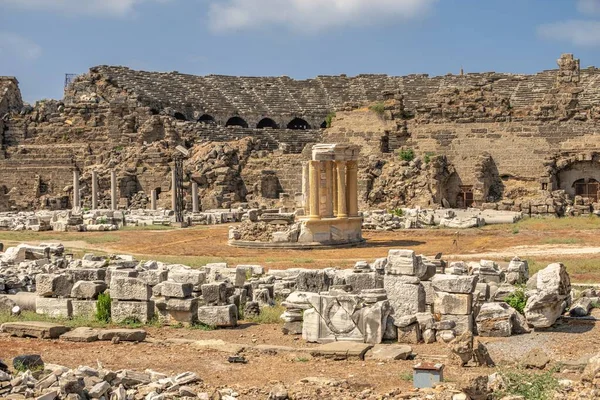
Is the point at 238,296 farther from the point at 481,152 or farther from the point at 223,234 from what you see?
the point at 481,152

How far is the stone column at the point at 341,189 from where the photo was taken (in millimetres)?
28320

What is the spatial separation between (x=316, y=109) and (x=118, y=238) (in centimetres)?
2844

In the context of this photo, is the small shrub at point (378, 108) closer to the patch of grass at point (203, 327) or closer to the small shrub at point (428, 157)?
the small shrub at point (428, 157)

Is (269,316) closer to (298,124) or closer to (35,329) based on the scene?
(35,329)

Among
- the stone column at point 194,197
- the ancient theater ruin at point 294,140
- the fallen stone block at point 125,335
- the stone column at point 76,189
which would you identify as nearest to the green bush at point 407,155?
the ancient theater ruin at point 294,140

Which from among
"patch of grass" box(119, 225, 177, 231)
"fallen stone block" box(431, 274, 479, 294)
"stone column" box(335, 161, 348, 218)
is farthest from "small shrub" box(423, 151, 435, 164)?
"fallen stone block" box(431, 274, 479, 294)

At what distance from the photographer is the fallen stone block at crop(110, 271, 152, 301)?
15.5 m

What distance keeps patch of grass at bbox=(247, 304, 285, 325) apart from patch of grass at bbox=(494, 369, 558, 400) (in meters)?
5.64

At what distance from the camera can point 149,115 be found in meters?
51.9

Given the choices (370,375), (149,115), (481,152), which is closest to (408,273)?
(370,375)

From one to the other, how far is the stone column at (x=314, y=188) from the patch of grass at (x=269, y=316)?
1204cm

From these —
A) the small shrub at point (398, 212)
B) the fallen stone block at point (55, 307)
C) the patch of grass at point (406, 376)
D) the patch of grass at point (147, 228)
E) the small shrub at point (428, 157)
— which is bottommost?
the patch of grass at point (406, 376)

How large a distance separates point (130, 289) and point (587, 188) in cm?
2827

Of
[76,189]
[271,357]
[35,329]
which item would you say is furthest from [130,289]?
[76,189]
